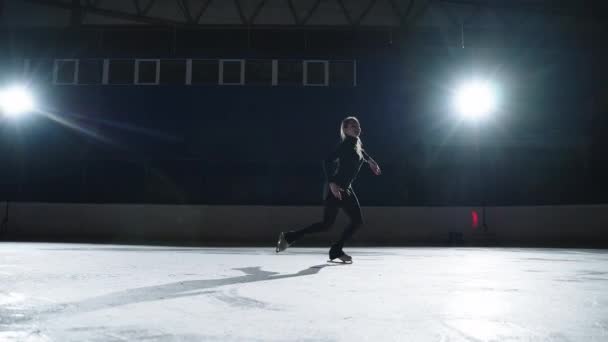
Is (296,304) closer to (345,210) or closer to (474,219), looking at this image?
(345,210)

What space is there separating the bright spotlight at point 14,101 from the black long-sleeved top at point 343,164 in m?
13.8

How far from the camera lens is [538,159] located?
1434 centimetres

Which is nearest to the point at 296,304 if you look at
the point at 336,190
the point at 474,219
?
the point at 336,190

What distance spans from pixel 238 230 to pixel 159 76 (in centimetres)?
644

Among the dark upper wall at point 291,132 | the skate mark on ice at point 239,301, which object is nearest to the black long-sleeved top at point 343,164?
the skate mark on ice at point 239,301

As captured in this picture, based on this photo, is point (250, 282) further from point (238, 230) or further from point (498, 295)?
point (238, 230)

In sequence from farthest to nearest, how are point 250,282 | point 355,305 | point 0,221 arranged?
1. point 0,221
2. point 250,282
3. point 355,305

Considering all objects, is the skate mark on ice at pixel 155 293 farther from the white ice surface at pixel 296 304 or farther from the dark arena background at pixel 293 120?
the dark arena background at pixel 293 120

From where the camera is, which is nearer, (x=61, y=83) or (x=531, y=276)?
(x=531, y=276)

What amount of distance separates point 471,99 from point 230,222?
8548mm

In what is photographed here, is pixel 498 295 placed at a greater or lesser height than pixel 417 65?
lesser

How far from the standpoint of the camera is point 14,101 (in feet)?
49.6

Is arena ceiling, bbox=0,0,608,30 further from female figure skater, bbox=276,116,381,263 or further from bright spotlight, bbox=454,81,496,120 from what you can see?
female figure skater, bbox=276,116,381,263

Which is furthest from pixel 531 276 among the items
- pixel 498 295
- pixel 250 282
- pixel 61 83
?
pixel 61 83
